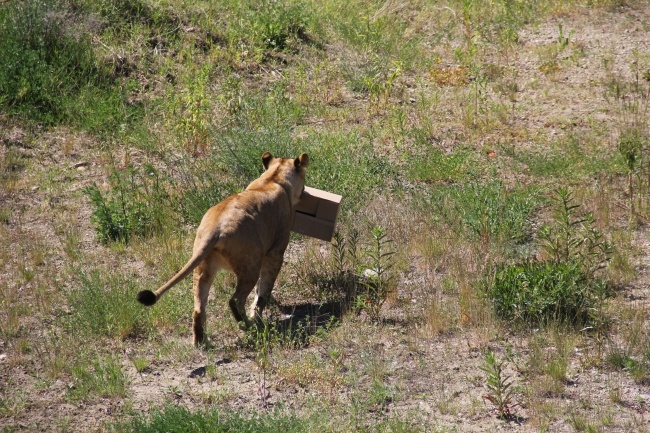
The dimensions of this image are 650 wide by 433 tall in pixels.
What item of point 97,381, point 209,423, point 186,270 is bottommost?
point 97,381

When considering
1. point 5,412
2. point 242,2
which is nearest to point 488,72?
point 242,2

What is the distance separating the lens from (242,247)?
302 inches

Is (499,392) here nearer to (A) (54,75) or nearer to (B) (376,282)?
(B) (376,282)

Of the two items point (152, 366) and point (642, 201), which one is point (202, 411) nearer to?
point (152, 366)

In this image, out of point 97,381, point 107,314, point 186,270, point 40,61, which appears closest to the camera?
point 97,381

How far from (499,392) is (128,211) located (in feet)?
16.9

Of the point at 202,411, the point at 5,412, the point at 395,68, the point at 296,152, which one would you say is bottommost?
the point at 5,412

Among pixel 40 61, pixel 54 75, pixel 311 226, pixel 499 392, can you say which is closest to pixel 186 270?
pixel 311 226

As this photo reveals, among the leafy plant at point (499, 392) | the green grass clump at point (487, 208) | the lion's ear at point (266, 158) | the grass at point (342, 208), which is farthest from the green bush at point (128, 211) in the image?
the leafy plant at point (499, 392)

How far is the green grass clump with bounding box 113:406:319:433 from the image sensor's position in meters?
6.01

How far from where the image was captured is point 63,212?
34.9 feet

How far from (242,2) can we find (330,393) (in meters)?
9.36

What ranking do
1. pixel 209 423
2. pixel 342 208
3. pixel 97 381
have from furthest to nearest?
pixel 342 208 < pixel 97 381 < pixel 209 423

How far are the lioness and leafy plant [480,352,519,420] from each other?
2.19 metres
